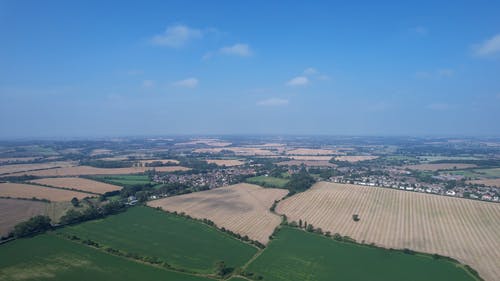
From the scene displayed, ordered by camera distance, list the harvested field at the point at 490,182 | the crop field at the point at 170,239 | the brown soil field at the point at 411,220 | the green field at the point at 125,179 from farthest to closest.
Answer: the green field at the point at 125,179 < the harvested field at the point at 490,182 < the brown soil field at the point at 411,220 < the crop field at the point at 170,239

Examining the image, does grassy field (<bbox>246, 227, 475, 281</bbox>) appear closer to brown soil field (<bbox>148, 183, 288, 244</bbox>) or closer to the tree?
brown soil field (<bbox>148, 183, 288, 244</bbox>)

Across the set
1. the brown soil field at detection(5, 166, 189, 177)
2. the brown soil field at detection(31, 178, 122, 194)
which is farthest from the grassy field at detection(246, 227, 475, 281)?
the brown soil field at detection(5, 166, 189, 177)

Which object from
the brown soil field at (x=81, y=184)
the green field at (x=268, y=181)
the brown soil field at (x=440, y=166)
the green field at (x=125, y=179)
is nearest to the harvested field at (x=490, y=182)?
the brown soil field at (x=440, y=166)

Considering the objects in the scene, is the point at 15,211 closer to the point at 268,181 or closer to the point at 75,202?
the point at 75,202

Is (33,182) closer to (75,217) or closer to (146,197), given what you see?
(146,197)

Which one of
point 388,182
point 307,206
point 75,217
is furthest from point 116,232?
point 388,182

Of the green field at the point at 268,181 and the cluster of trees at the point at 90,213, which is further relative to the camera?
the green field at the point at 268,181

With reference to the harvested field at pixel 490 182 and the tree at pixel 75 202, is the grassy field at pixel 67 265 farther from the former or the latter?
the harvested field at pixel 490 182
